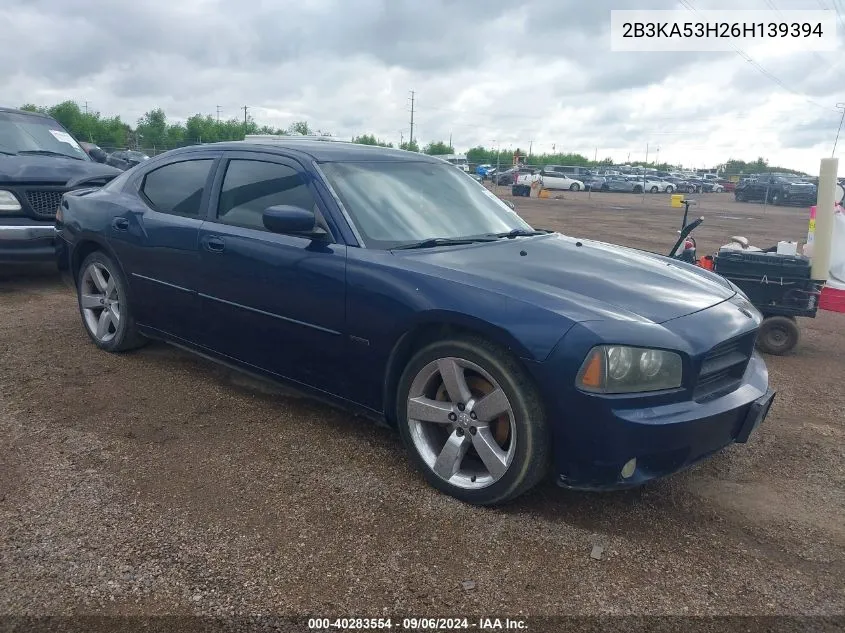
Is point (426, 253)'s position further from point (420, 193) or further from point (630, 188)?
point (630, 188)

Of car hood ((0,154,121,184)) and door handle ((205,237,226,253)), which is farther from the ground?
car hood ((0,154,121,184))

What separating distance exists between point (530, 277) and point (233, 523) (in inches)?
66.3

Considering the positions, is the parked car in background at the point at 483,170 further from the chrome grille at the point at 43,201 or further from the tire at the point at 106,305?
the tire at the point at 106,305

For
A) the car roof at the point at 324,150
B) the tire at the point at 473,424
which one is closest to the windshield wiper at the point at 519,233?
the car roof at the point at 324,150

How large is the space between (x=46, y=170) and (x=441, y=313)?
20.5ft

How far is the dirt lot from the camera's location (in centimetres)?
258

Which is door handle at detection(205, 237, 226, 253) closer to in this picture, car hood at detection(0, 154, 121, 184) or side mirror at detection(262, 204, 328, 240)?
side mirror at detection(262, 204, 328, 240)

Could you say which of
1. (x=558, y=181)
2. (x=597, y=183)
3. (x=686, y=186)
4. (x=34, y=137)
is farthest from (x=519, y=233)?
(x=686, y=186)

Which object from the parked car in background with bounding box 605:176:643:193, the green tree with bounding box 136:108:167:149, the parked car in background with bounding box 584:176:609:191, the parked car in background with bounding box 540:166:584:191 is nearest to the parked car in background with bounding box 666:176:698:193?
the parked car in background with bounding box 605:176:643:193

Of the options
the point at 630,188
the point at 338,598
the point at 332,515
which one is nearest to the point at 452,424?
the point at 332,515

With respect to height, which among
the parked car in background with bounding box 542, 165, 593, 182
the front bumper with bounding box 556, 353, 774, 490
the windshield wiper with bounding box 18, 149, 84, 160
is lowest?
the front bumper with bounding box 556, 353, 774, 490

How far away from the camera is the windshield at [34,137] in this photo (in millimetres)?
8219

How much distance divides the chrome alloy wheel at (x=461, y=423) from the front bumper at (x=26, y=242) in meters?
5.56

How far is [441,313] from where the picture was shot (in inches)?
125
